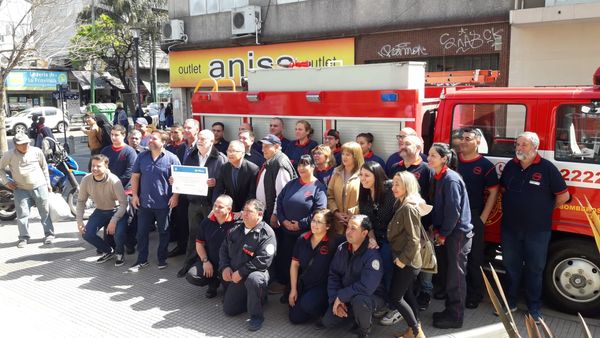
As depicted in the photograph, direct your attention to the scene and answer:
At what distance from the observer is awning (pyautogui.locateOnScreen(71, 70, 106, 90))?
40.2 metres

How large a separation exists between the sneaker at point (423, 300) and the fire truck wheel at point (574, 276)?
1169 mm

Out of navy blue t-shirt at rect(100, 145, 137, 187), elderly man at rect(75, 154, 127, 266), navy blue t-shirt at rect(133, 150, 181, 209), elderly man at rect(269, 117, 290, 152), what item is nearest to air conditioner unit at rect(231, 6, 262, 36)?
navy blue t-shirt at rect(100, 145, 137, 187)

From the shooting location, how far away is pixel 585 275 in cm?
468

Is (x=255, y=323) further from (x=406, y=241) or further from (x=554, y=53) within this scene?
(x=554, y=53)

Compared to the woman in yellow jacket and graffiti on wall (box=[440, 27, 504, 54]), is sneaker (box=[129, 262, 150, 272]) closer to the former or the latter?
the woman in yellow jacket

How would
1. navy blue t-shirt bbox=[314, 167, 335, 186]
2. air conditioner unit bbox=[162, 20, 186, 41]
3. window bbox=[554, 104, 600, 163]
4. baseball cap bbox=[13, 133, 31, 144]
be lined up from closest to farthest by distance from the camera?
1. window bbox=[554, 104, 600, 163]
2. navy blue t-shirt bbox=[314, 167, 335, 186]
3. baseball cap bbox=[13, 133, 31, 144]
4. air conditioner unit bbox=[162, 20, 186, 41]

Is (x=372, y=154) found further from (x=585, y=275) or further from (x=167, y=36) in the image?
(x=167, y=36)

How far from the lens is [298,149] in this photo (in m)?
6.41

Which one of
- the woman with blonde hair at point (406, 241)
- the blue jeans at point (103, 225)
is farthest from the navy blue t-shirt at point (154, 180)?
the woman with blonde hair at point (406, 241)

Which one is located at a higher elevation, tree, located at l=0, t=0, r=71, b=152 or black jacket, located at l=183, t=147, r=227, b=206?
tree, located at l=0, t=0, r=71, b=152

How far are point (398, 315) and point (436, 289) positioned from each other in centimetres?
97

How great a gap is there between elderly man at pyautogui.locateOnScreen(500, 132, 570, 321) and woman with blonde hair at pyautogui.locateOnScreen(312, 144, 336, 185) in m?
1.78

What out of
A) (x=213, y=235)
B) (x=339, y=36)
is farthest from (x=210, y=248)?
(x=339, y=36)

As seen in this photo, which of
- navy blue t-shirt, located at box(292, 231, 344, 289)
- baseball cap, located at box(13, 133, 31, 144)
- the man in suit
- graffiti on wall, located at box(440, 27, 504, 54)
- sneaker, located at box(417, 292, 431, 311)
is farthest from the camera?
graffiti on wall, located at box(440, 27, 504, 54)
